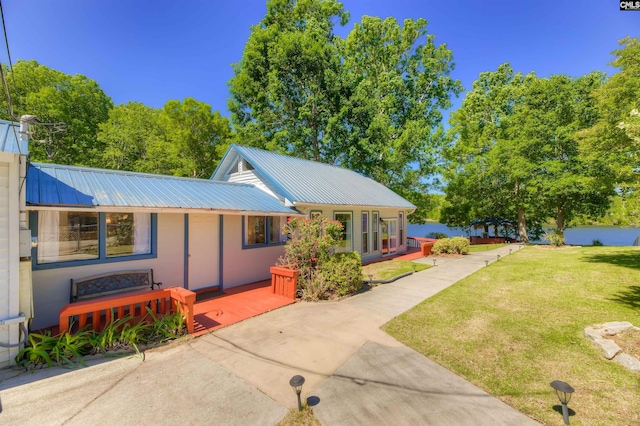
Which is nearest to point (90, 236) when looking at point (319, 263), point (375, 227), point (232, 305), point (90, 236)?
point (90, 236)

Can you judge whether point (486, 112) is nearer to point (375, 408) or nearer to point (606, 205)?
point (606, 205)

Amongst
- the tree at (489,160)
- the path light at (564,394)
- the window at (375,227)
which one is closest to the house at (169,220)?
the window at (375,227)

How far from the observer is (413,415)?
3.51m

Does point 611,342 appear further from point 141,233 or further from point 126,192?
point 126,192

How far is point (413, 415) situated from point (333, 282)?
524 cm

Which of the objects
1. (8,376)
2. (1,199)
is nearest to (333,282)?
(8,376)

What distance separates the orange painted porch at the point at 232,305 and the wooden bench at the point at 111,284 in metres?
1.51

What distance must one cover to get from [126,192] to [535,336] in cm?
1042

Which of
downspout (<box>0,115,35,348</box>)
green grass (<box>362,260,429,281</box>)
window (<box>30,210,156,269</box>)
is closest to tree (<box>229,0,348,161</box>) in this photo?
green grass (<box>362,260,429,281</box>)

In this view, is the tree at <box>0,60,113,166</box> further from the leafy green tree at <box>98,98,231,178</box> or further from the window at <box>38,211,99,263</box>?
the window at <box>38,211,99,263</box>

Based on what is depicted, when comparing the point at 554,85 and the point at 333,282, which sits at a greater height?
the point at 554,85

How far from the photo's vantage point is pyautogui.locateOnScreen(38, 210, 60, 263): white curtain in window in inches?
244

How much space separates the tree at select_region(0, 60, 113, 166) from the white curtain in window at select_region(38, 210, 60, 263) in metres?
23.4

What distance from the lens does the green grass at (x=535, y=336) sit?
3812mm
